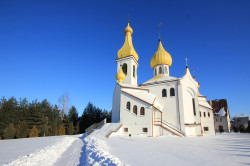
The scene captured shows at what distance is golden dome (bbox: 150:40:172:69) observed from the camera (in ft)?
90.7

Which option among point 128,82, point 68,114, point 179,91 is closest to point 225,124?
point 179,91

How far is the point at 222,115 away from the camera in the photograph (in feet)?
121

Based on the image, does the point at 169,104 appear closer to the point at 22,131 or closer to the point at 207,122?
the point at 207,122

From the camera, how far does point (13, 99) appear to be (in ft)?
113

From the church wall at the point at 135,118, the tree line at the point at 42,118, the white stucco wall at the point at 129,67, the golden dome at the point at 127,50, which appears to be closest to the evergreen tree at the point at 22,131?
the tree line at the point at 42,118

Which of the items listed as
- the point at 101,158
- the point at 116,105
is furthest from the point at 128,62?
the point at 101,158

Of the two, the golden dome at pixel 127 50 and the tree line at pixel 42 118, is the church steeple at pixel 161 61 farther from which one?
the tree line at pixel 42 118

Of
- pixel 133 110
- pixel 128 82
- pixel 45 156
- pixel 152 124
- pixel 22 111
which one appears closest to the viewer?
pixel 45 156

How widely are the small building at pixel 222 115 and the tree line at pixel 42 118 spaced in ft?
94.0

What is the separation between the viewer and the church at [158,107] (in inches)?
737

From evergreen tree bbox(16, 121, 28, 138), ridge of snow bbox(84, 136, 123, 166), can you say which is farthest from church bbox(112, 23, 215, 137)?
evergreen tree bbox(16, 121, 28, 138)

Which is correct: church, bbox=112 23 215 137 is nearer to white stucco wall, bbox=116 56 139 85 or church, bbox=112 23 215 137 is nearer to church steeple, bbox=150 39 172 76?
white stucco wall, bbox=116 56 139 85

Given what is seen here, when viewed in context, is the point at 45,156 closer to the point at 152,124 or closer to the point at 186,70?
the point at 152,124

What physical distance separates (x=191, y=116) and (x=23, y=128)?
28.7 m
